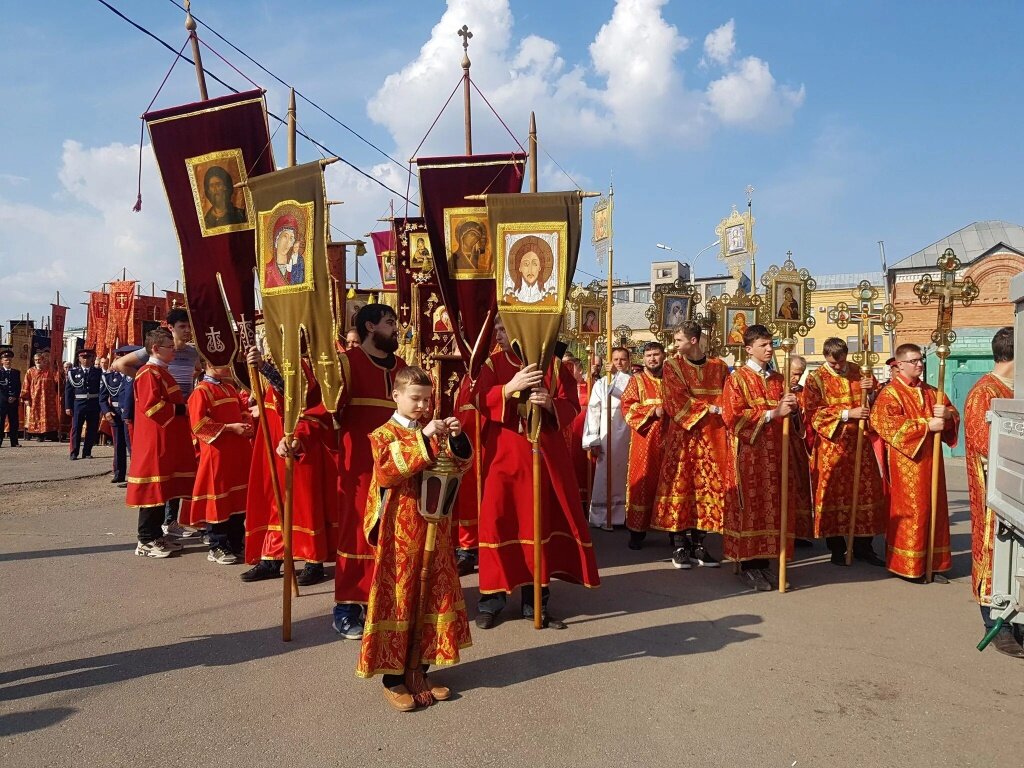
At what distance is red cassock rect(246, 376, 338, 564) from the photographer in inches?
231

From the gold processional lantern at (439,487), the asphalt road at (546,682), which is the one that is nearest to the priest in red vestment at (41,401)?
the asphalt road at (546,682)

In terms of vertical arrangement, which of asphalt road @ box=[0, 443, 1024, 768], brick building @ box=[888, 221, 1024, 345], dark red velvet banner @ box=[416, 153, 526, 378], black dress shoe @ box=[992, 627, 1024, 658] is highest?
brick building @ box=[888, 221, 1024, 345]

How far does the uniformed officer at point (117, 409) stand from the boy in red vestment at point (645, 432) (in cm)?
685

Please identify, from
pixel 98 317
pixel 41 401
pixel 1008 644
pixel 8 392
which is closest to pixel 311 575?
pixel 1008 644

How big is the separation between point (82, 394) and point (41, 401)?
24.5 feet

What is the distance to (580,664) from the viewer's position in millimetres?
4328

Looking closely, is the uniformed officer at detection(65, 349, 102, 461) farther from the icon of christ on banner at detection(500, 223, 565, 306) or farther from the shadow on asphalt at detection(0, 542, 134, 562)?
the icon of christ on banner at detection(500, 223, 565, 306)

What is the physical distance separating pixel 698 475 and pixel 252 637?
164 inches

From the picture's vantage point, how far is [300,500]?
5.84 m

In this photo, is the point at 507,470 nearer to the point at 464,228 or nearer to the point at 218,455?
the point at 464,228

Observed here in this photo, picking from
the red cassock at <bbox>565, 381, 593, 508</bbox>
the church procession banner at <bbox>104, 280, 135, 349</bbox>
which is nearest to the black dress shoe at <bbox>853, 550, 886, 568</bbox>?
the red cassock at <bbox>565, 381, 593, 508</bbox>

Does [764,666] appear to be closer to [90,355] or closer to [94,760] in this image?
[94,760]

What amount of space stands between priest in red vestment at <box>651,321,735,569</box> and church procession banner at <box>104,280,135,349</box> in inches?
508

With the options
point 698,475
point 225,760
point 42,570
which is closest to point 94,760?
point 225,760
